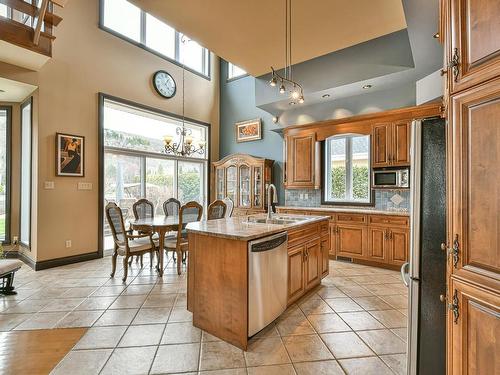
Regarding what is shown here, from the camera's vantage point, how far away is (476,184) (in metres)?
1.06

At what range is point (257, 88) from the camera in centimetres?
524

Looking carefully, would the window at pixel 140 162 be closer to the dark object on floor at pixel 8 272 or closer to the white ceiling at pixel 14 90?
the white ceiling at pixel 14 90

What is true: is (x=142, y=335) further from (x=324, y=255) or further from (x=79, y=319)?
(x=324, y=255)

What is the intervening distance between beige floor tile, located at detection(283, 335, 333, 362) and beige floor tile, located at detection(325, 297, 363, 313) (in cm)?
66

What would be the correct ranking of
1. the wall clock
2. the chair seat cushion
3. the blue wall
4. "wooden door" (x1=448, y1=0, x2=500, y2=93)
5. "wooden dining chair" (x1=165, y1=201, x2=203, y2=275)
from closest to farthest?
"wooden door" (x1=448, y1=0, x2=500, y2=93) → the chair seat cushion → "wooden dining chair" (x1=165, y1=201, x2=203, y2=275) → the wall clock → the blue wall

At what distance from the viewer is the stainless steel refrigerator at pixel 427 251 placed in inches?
57.0

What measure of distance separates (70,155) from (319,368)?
4693mm

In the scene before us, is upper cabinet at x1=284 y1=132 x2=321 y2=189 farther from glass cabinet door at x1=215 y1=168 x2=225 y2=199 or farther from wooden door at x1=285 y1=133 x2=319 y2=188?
glass cabinet door at x1=215 y1=168 x2=225 y2=199

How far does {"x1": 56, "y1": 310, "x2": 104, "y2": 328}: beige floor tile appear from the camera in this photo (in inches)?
95.7

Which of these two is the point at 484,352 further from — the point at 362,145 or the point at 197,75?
the point at 197,75

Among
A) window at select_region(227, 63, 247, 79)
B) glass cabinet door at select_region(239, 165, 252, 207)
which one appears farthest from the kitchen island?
window at select_region(227, 63, 247, 79)

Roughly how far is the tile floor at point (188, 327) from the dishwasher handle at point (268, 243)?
2.60ft

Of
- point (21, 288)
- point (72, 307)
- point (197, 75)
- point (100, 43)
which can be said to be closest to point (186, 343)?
point (72, 307)

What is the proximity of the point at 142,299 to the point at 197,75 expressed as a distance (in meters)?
5.57
